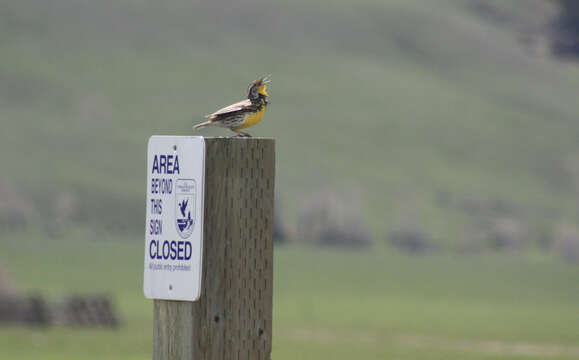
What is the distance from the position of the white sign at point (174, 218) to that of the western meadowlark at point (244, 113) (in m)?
0.90

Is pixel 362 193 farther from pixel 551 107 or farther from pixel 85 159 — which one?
pixel 551 107

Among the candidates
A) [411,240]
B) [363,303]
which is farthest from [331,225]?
[363,303]

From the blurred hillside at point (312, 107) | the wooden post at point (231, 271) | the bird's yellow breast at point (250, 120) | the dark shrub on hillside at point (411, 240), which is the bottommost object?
the wooden post at point (231, 271)

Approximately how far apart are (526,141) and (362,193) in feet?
74.0

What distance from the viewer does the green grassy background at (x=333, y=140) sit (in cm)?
5719

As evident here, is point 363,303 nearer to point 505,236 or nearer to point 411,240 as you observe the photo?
point 411,240

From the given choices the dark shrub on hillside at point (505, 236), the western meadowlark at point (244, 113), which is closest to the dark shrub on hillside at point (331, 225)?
the dark shrub on hillside at point (505, 236)

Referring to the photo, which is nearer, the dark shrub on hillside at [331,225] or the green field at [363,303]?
the green field at [363,303]

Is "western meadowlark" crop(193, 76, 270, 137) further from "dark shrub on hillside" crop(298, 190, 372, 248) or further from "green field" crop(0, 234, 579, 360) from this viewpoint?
"dark shrub on hillside" crop(298, 190, 372, 248)

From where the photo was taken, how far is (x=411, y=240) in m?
84.3

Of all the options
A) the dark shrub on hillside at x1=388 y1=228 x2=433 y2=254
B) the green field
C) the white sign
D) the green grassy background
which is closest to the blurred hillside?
the green grassy background

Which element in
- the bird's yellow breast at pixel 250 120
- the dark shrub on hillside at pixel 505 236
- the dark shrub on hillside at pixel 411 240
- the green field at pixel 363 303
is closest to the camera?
the bird's yellow breast at pixel 250 120

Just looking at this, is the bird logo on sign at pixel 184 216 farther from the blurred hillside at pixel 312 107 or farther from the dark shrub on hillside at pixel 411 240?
the dark shrub on hillside at pixel 411 240

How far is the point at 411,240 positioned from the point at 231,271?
81.6 meters
